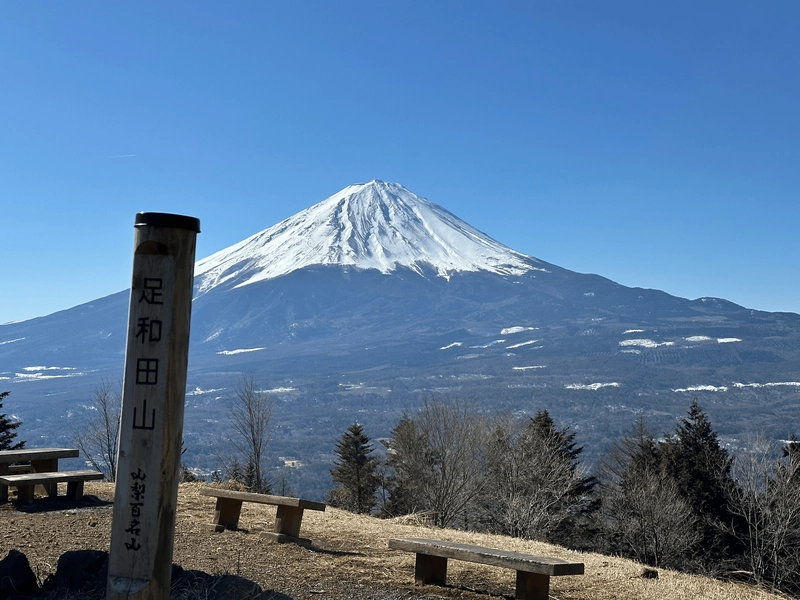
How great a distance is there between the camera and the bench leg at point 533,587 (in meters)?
6.45

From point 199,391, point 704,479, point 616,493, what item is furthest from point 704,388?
point 704,479

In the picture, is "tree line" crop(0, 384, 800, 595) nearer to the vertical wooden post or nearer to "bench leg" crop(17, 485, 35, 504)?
"bench leg" crop(17, 485, 35, 504)

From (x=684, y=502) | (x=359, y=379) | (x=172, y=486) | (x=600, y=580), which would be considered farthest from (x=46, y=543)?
(x=359, y=379)

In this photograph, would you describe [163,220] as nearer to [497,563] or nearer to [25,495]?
[497,563]

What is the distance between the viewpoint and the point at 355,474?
41438 millimetres

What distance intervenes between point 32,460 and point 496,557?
7.87 metres

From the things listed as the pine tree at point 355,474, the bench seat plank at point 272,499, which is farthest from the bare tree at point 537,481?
the bench seat plank at point 272,499

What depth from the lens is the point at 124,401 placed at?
476 cm

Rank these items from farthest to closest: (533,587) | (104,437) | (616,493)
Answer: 1. (616,493)
2. (104,437)
3. (533,587)

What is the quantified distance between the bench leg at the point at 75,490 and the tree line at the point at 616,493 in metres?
16.3

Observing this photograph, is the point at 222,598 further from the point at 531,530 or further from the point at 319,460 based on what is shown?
the point at 319,460

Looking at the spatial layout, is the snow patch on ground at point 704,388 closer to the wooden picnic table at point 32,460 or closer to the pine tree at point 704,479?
the pine tree at point 704,479

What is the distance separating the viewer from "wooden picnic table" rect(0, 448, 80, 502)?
36.0 feet

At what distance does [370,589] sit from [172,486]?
99.7 inches
